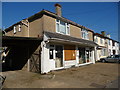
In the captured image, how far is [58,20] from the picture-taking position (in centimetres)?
1111

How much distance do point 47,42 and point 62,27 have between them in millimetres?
3765

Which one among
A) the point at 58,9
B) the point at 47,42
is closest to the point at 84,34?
the point at 58,9

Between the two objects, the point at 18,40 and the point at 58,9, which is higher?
the point at 58,9

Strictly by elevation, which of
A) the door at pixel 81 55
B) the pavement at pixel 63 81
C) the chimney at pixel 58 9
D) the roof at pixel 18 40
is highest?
the chimney at pixel 58 9

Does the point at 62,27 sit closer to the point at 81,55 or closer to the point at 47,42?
the point at 47,42

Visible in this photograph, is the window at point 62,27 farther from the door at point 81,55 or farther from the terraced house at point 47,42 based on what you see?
the door at point 81,55

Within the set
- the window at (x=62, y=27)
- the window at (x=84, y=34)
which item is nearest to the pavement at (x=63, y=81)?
the window at (x=62, y=27)

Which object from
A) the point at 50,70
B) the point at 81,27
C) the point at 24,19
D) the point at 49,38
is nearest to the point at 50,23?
the point at 49,38

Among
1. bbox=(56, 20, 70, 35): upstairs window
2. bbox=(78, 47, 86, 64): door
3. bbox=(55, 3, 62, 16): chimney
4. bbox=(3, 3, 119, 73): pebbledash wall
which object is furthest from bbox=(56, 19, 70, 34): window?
bbox=(78, 47, 86, 64): door

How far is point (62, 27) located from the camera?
11.6 meters

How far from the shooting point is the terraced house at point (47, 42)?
8.75 metres

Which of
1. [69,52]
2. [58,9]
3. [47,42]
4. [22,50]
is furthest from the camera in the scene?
[58,9]

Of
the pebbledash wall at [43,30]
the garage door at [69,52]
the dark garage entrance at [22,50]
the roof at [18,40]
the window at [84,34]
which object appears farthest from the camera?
the window at [84,34]

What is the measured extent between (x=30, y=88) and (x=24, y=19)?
9.01m
